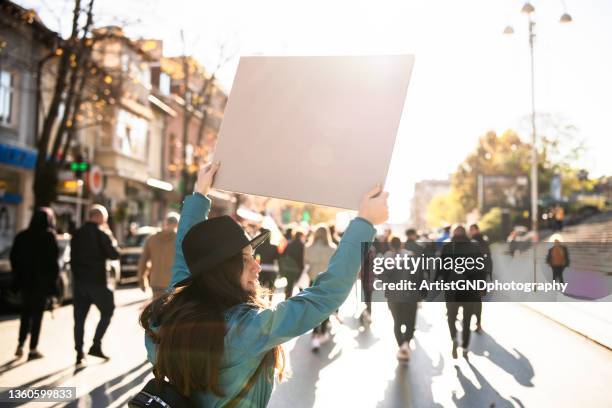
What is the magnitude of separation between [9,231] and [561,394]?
66.9 feet

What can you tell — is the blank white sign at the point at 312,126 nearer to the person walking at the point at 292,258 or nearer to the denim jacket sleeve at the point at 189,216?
the denim jacket sleeve at the point at 189,216

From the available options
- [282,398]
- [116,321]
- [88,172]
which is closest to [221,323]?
[282,398]

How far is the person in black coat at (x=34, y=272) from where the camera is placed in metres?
8.45

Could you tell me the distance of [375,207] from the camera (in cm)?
199

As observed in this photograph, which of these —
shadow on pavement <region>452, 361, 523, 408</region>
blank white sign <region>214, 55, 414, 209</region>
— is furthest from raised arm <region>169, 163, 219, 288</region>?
shadow on pavement <region>452, 361, 523, 408</region>

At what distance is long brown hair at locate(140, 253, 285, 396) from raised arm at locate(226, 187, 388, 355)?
7 centimetres

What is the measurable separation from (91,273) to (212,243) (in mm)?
6637

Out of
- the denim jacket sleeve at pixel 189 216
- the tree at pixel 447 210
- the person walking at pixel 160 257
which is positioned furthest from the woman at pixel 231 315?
the tree at pixel 447 210

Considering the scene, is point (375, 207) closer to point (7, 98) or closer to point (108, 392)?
point (108, 392)

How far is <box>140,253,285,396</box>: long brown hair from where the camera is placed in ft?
6.72

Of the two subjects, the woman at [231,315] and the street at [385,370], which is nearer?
the woman at [231,315]

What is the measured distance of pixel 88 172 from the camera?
18766 millimetres

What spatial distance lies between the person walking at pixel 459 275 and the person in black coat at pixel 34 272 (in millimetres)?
5170

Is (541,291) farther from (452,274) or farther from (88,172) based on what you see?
(88,172)
